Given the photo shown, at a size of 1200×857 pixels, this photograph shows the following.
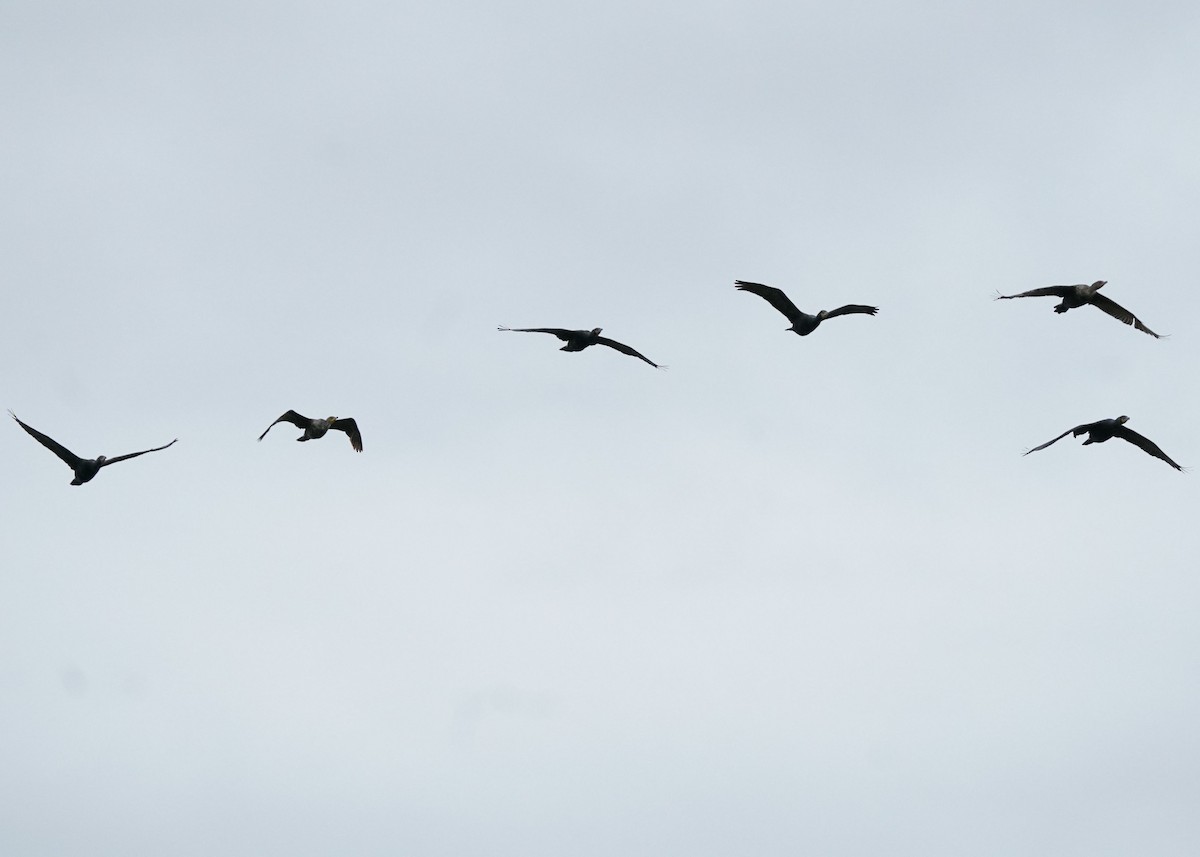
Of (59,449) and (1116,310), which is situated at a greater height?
(1116,310)

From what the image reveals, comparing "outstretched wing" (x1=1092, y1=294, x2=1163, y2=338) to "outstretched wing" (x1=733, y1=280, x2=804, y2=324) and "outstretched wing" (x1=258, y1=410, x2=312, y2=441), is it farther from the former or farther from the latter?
"outstretched wing" (x1=258, y1=410, x2=312, y2=441)

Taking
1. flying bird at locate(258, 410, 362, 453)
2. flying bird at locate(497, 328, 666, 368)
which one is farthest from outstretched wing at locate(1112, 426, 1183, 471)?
flying bird at locate(258, 410, 362, 453)

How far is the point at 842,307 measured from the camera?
46938mm

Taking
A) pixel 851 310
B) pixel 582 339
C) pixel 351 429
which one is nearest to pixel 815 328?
pixel 851 310

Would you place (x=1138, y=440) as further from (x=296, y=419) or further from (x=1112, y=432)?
(x=296, y=419)

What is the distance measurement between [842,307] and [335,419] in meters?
17.0

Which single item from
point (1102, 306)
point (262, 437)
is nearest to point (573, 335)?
point (262, 437)

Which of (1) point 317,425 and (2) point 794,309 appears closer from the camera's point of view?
(2) point 794,309

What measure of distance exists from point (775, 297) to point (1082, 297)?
9.16 metres

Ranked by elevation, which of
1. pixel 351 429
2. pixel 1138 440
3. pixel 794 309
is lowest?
pixel 351 429

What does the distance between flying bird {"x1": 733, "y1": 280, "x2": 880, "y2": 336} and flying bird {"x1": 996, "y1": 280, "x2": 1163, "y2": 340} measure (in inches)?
196

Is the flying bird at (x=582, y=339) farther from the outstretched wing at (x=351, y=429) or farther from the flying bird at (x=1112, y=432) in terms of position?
the flying bird at (x=1112, y=432)

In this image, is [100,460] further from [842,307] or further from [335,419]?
[842,307]

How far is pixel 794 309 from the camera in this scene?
47.9 m
